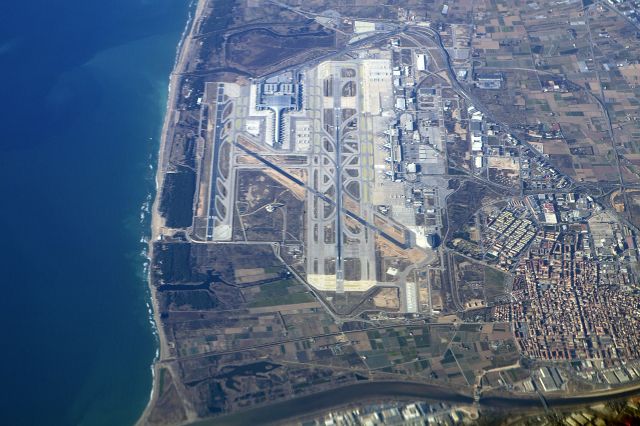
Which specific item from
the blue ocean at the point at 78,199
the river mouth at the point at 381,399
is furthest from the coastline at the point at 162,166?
the river mouth at the point at 381,399

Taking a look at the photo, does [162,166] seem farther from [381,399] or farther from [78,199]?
[381,399]

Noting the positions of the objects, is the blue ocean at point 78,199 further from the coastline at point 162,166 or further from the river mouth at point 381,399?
the river mouth at point 381,399

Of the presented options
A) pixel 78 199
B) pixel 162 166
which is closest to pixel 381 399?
pixel 162 166

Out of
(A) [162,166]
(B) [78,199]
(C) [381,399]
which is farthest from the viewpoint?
(A) [162,166]

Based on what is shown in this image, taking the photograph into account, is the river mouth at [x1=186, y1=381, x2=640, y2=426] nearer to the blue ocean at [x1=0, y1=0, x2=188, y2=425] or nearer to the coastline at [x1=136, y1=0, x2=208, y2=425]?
the coastline at [x1=136, y1=0, x2=208, y2=425]

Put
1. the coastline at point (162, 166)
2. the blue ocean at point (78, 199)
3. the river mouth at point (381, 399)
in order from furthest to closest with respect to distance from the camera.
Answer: the coastline at point (162, 166) → the blue ocean at point (78, 199) → the river mouth at point (381, 399)

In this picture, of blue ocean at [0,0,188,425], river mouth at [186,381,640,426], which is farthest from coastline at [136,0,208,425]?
river mouth at [186,381,640,426]
